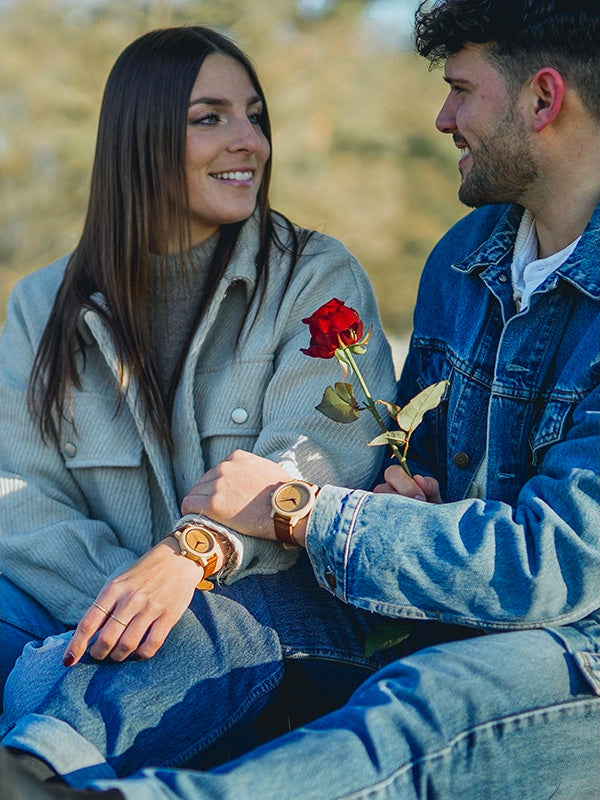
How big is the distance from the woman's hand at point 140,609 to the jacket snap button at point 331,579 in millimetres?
294

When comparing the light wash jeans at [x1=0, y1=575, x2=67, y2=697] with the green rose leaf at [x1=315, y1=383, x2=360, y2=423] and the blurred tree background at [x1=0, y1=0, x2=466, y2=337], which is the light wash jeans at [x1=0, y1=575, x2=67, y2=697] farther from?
the blurred tree background at [x1=0, y1=0, x2=466, y2=337]

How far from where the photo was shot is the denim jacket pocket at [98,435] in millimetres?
2730

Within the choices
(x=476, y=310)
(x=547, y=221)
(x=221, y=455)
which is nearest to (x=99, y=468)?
(x=221, y=455)


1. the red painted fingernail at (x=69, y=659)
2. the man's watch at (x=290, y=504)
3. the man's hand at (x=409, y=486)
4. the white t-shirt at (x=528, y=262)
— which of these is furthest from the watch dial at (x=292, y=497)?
the white t-shirt at (x=528, y=262)

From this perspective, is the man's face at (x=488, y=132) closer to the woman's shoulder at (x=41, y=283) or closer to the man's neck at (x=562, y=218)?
the man's neck at (x=562, y=218)

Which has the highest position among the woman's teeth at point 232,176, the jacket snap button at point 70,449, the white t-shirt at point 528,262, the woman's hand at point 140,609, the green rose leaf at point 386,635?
the woman's teeth at point 232,176

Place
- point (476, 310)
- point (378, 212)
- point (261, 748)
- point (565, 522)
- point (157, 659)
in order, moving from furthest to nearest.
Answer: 1. point (378, 212)
2. point (476, 310)
3. point (157, 659)
4. point (565, 522)
5. point (261, 748)

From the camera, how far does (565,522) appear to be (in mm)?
1864

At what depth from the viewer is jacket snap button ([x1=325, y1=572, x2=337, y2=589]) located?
78.3 inches

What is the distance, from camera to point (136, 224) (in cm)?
283

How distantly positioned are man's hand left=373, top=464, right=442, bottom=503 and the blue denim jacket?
0.13 m

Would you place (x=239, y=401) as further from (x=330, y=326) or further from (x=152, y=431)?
(x=330, y=326)

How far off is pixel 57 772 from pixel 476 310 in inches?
54.9

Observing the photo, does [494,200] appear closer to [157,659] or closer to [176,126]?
[176,126]
